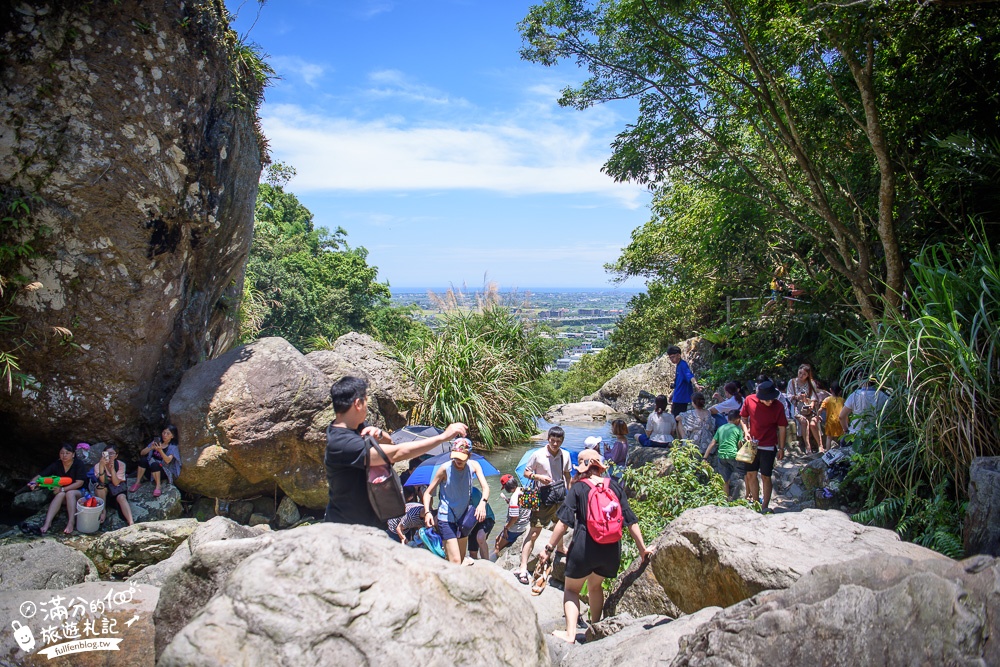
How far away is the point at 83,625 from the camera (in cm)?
350

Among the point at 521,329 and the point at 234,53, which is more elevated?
the point at 234,53

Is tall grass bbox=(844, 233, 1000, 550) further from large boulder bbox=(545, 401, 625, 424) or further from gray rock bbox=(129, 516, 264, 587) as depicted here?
large boulder bbox=(545, 401, 625, 424)

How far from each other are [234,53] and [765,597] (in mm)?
8537

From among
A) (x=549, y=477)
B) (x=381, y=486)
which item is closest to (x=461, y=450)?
(x=549, y=477)

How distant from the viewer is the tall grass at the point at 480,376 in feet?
37.7

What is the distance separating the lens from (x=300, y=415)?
7.46 metres

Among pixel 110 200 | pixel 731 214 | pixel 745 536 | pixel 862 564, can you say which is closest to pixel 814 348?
pixel 731 214

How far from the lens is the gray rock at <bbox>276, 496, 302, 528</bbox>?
771 cm

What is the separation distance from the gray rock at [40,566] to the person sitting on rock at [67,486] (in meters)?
1.26

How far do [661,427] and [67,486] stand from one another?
21.5 feet

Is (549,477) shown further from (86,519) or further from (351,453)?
(86,519)

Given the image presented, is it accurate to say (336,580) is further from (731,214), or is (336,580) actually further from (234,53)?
(731,214)

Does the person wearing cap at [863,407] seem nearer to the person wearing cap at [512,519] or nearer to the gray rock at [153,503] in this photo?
the person wearing cap at [512,519]

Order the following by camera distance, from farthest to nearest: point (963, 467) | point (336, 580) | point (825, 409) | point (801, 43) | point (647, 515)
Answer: point (825, 409)
point (801, 43)
point (647, 515)
point (963, 467)
point (336, 580)
